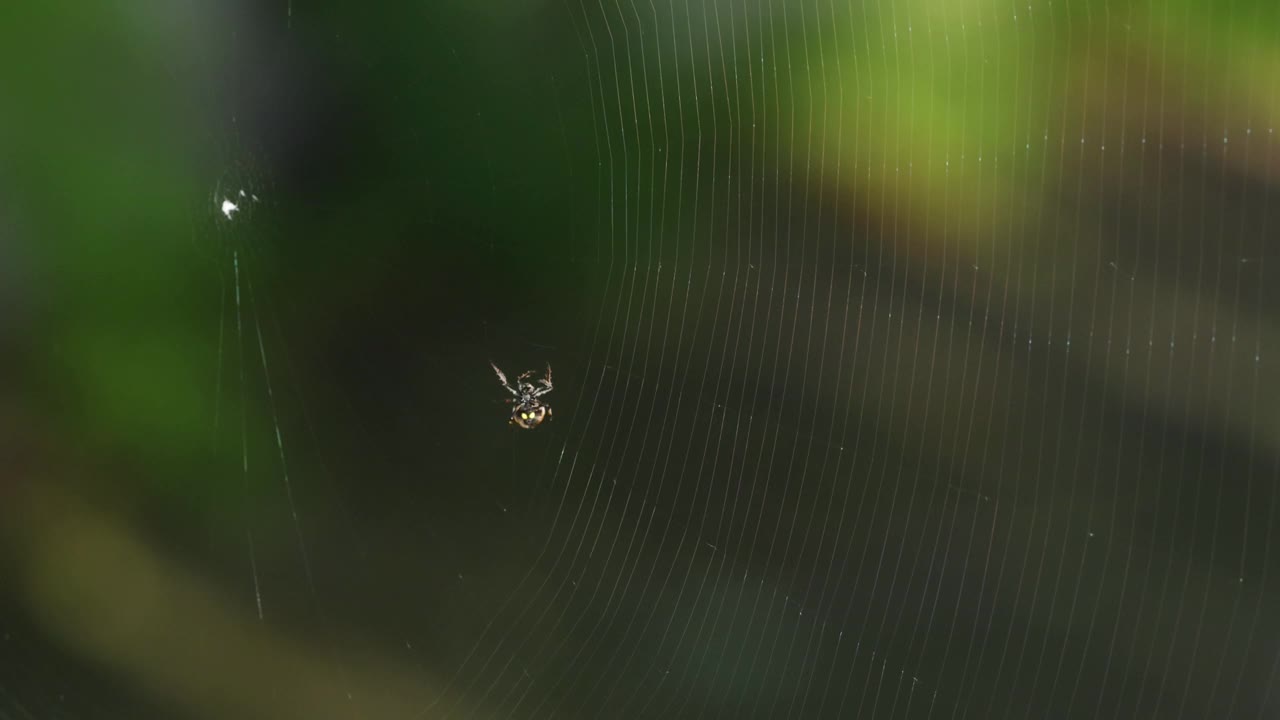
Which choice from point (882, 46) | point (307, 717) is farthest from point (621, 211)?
point (307, 717)

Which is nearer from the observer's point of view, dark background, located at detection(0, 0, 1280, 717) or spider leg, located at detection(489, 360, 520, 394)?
dark background, located at detection(0, 0, 1280, 717)

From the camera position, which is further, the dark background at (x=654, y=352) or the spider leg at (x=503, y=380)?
the spider leg at (x=503, y=380)

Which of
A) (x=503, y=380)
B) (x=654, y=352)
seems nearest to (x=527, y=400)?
(x=503, y=380)

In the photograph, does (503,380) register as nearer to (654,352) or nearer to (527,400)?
(527,400)

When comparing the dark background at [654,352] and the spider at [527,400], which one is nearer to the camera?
the dark background at [654,352]
